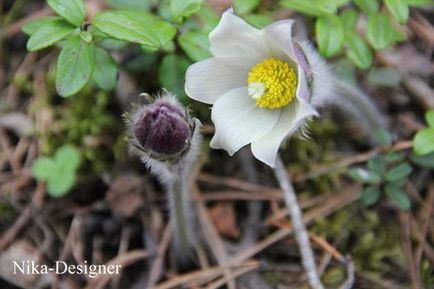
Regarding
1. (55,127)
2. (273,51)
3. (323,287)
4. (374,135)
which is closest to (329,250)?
(323,287)

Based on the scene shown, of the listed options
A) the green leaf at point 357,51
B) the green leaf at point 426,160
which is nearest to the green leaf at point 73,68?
the green leaf at point 357,51

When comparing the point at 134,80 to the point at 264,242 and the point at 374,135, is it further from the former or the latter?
the point at 374,135

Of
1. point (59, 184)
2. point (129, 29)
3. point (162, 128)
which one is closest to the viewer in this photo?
point (162, 128)

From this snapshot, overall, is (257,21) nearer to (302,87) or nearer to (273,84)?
(273,84)

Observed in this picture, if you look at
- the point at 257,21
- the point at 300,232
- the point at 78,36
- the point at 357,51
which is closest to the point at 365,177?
the point at 300,232

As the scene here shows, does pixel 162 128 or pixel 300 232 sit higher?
pixel 162 128

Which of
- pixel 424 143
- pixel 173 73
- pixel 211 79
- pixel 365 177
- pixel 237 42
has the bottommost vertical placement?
pixel 365 177

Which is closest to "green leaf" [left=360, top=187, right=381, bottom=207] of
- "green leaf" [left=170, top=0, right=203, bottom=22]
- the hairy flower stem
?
the hairy flower stem

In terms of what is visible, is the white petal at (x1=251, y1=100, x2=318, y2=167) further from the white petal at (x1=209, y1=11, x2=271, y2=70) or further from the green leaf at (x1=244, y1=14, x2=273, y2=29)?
the green leaf at (x1=244, y1=14, x2=273, y2=29)
